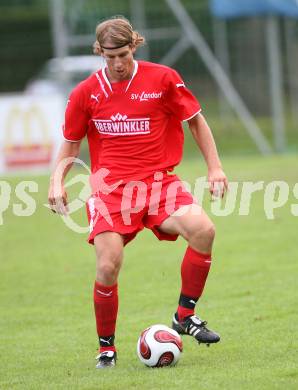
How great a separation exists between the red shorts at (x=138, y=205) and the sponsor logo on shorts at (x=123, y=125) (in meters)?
0.29

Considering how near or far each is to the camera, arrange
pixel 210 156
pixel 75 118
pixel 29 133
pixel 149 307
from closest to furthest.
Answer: pixel 210 156
pixel 75 118
pixel 149 307
pixel 29 133

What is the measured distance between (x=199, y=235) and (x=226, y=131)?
648 inches

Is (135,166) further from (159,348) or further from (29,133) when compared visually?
(29,133)

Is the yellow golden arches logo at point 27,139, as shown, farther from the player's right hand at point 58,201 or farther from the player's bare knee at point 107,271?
the player's bare knee at point 107,271

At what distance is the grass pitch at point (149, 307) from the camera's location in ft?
18.3

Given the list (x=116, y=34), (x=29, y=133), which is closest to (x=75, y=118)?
(x=116, y=34)

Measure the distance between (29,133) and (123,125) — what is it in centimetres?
1319

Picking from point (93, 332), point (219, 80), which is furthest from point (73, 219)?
point (219, 80)

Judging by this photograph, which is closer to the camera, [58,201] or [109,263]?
[109,263]

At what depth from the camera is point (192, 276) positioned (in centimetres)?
605

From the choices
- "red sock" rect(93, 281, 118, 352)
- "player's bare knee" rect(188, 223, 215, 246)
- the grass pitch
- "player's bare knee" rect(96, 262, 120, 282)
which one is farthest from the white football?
"player's bare knee" rect(188, 223, 215, 246)

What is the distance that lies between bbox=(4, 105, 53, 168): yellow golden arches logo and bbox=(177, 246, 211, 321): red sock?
43.3 ft

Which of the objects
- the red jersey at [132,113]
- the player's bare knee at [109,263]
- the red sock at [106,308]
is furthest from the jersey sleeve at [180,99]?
the red sock at [106,308]

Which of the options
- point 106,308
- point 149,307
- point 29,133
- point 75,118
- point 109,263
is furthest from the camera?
point 29,133
